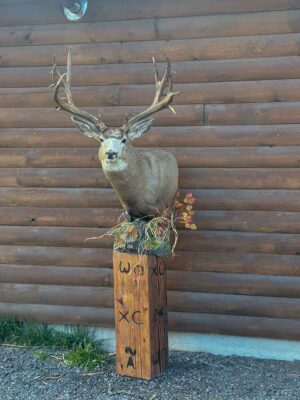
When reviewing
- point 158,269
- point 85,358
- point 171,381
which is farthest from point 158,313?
point 85,358

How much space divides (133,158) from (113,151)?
0.83 feet

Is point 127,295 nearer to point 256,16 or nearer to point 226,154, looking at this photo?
point 226,154

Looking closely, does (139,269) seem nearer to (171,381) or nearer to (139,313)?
(139,313)

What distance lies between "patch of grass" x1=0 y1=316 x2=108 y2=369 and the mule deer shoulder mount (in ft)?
5.02

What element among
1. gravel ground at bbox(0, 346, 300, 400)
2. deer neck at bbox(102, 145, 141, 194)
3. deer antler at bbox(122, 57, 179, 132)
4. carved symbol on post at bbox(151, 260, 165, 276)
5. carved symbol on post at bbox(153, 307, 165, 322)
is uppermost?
deer antler at bbox(122, 57, 179, 132)

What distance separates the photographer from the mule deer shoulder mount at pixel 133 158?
15.3 ft

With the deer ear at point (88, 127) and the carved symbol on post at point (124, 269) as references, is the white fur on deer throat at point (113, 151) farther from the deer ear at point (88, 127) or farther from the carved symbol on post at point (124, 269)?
the carved symbol on post at point (124, 269)

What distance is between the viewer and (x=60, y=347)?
5.99 meters

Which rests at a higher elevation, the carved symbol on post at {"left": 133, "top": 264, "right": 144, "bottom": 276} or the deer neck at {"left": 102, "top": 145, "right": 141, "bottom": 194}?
the deer neck at {"left": 102, "top": 145, "right": 141, "bottom": 194}

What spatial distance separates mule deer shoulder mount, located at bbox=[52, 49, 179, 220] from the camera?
15.3ft

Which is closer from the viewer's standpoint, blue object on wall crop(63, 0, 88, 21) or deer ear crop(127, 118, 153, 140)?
deer ear crop(127, 118, 153, 140)

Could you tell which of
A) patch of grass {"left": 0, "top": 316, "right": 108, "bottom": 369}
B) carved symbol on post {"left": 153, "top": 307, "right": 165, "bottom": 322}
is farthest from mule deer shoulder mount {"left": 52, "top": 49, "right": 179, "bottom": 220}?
patch of grass {"left": 0, "top": 316, "right": 108, "bottom": 369}

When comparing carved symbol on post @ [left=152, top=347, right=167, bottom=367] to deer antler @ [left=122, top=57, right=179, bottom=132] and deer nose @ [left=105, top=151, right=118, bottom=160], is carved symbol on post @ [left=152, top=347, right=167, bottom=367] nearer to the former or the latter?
deer nose @ [left=105, top=151, right=118, bottom=160]

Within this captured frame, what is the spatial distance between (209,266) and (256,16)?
224 centimetres
